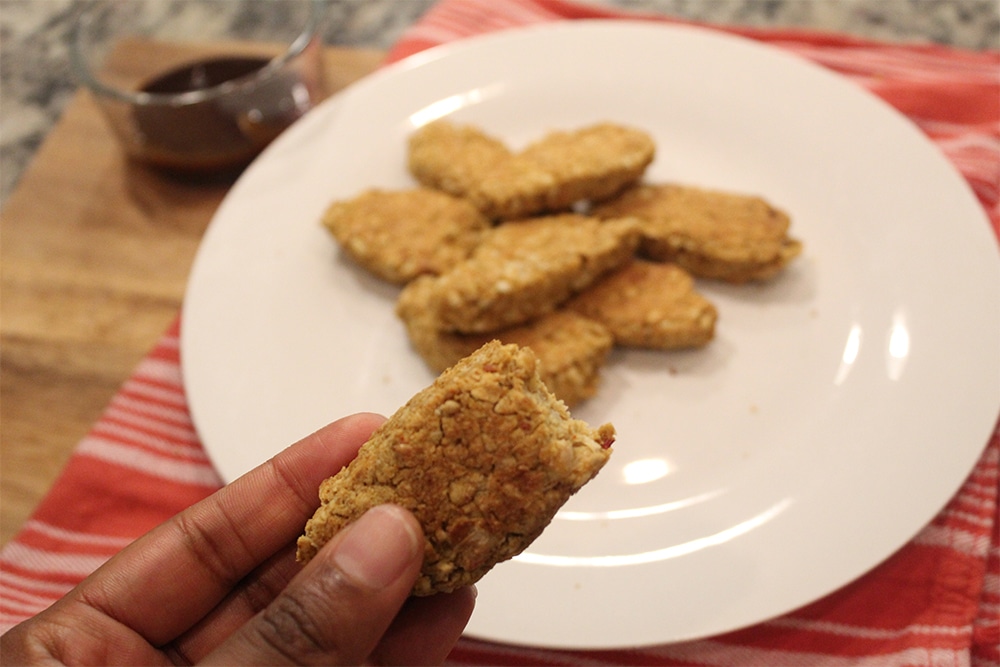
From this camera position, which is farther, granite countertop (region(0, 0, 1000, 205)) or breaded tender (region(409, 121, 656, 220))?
granite countertop (region(0, 0, 1000, 205))

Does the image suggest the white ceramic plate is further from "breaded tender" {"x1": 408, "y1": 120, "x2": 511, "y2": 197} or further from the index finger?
the index finger

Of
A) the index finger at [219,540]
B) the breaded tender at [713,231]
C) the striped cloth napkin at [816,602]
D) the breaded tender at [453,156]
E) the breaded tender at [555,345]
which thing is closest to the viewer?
the index finger at [219,540]

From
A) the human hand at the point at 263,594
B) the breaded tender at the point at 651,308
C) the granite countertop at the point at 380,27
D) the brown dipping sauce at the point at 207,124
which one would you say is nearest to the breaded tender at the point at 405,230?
the breaded tender at the point at 651,308

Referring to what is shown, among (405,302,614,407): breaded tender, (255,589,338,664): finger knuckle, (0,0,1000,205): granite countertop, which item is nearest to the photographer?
(255,589,338,664): finger knuckle

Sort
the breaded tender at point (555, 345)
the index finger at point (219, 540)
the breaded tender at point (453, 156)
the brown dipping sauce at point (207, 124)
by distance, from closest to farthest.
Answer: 1. the index finger at point (219, 540)
2. the breaded tender at point (555, 345)
3. the breaded tender at point (453, 156)
4. the brown dipping sauce at point (207, 124)

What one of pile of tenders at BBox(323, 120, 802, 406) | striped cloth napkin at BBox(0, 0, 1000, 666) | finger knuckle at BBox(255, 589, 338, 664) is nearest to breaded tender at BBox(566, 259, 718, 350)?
pile of tenders at BBox(323, 120, 802, 406)

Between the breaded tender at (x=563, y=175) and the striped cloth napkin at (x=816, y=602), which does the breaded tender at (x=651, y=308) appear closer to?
the breaded tender at (x=563, y=175)

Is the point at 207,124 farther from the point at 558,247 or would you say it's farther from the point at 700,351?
the point at 700,351

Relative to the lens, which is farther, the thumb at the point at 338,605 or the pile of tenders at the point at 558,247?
the pile of tenders at the point at 558,247
